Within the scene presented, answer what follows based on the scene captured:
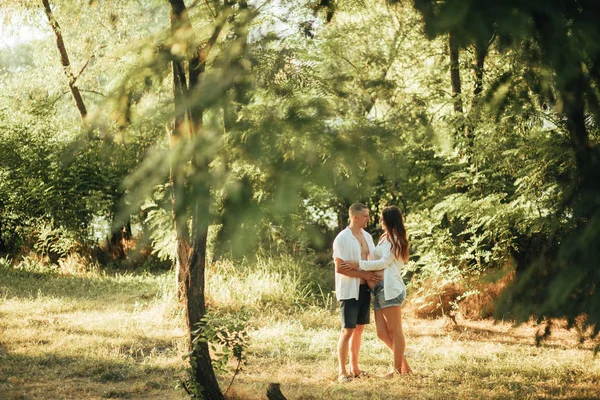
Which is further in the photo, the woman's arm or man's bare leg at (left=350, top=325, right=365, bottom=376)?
man's bare leg at (left=350, top=325, right=365, bottom=376)

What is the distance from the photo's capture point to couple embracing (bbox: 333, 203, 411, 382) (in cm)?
645

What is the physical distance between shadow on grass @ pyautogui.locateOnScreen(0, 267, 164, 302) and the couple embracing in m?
5.55

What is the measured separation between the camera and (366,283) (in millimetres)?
6605

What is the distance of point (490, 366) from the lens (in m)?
7.20

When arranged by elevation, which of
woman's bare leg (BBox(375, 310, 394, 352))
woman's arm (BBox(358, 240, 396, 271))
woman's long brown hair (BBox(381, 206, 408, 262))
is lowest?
woman's bare leg (BBox(375, 310, 394, 352))

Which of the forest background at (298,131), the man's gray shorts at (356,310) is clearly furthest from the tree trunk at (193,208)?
the man's gray shorts at (356,310)

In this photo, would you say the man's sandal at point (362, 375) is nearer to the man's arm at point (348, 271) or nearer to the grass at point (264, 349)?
the grass at point (264, 349)

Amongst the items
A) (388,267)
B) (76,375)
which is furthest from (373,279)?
(76,375)

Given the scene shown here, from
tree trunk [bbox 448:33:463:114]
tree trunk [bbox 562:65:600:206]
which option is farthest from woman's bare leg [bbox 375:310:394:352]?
tree trunk [bbox 448:33:463:114]

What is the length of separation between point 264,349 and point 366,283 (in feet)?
5.88

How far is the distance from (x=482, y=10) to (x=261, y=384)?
4575mm

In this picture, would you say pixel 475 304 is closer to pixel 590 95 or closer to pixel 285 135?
pixel 590 95

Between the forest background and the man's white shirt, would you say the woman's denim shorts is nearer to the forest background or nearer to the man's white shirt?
the man's white shirt

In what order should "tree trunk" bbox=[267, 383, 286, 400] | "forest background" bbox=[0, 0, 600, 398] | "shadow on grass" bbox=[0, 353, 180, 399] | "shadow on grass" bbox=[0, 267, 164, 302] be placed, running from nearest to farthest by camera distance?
"forest background" bbox=[0, 0, 600, 398], "tree trunk" bbox=[267, 383, 286, 400], "shadow on grass" bbox=[0, 353, 180, 399], "shadow on grass" bbox=[0, 267, 164, 302]
